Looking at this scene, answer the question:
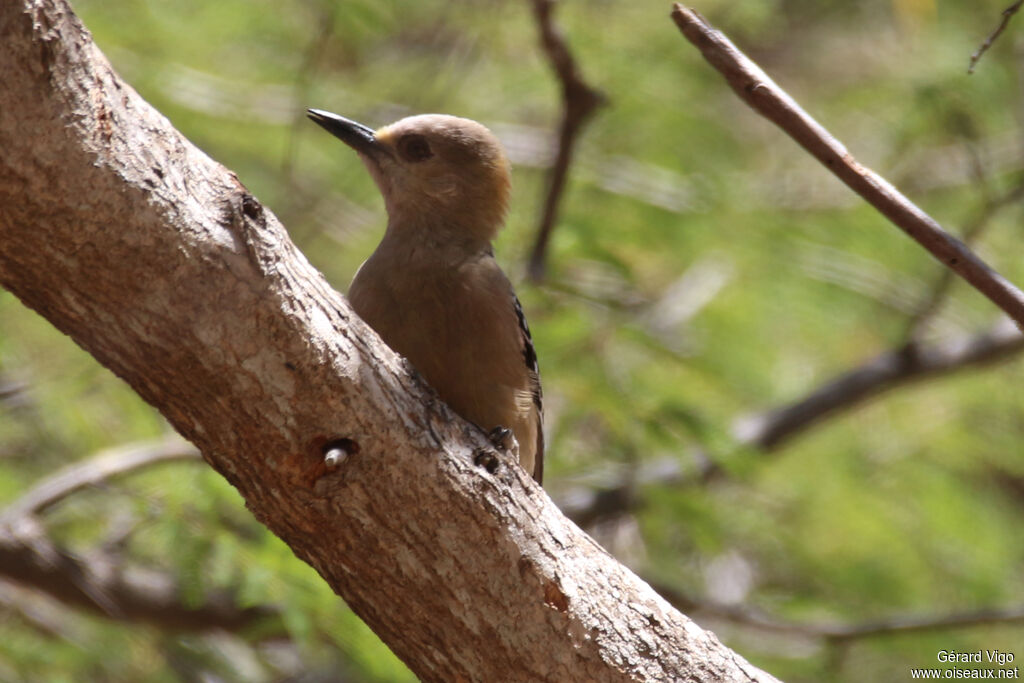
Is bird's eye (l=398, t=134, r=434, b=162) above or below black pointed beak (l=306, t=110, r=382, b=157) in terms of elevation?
above

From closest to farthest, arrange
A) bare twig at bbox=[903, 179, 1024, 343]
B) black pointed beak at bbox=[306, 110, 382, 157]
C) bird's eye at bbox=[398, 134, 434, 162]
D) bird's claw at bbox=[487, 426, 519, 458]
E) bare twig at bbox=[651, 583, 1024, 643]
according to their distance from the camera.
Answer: bird's claw at bbox=[487, 426, 519, 458]
black pointed beak at bbox=[306, 110, 382, 157]
bird's eye at bbox=[398, 134, 434, 162]
bare twig at bbox=[651, 583, 1024, 643]
bare twig at bbox=[903, 179, 1024, 343]

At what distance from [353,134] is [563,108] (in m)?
1.70

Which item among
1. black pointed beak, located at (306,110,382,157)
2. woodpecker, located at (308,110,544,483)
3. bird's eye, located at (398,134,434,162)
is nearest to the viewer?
woodpecker, located at (308,110,544,483)

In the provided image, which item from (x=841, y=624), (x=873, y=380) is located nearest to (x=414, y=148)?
(x=841, y=624)

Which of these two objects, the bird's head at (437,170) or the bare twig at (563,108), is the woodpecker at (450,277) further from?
the bare twig at (563,108)

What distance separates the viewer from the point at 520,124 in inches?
412

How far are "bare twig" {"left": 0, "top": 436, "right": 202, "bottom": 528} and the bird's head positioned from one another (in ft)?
6.76

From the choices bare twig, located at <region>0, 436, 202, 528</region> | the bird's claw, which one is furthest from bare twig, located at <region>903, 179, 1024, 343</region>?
bare twig, located at <region>0, 436, 202, 528</region>

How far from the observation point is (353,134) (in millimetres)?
5637

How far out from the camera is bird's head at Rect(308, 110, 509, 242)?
218 inches

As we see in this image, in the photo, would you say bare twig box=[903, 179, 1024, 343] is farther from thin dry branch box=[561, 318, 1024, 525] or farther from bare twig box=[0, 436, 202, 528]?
bare twig box=[0, 436, 202, 528]

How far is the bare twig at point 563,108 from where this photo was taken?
6363 millimetres

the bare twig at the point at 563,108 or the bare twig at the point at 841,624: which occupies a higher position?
the bare twig at the point at 563,108

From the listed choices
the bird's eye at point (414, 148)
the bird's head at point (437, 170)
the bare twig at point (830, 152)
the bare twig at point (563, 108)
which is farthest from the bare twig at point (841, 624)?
the bare twig at point (830, 152)
